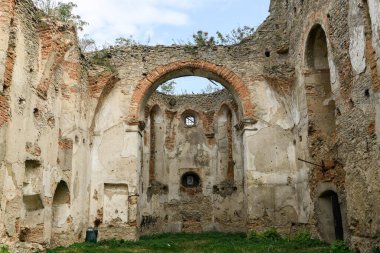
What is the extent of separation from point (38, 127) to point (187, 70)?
6360 mm

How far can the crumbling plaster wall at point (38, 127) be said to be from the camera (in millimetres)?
7828

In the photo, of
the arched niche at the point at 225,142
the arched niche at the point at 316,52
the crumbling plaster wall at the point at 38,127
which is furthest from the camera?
the arched niche at the point at 225,142

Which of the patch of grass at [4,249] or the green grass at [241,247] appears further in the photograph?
the green grass at [241,247]

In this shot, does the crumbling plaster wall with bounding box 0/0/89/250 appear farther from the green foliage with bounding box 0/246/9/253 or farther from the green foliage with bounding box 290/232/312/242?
the green foliage with bounding box 290/232/312/242

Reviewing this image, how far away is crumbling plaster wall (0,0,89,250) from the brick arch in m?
1.88

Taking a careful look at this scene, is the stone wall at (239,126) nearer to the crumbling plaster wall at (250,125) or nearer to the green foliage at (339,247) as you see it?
the crumbling plaster wall at (250,125)

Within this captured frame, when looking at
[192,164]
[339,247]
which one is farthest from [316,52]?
[192,164]

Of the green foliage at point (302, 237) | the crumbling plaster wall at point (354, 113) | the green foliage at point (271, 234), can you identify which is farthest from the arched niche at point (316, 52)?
the green foliage at point (271, 234)

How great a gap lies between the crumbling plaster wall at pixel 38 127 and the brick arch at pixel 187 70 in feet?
6.17

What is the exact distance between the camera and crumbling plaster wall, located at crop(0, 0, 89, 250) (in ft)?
25.7

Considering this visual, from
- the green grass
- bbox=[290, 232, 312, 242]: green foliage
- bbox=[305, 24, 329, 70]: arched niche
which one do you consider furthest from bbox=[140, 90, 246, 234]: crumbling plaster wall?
bbox=[305, 24, 329, 70]: arched niche

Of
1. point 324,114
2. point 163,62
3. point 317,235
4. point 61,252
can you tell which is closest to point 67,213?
point 61,252

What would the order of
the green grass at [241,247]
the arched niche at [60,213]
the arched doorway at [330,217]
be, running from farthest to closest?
1. the arched niche at [60,213]
2. the arched doorway at [330,217]
3. the green grass at [241,247]

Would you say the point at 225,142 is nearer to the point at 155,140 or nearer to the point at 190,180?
the point at 190,180
